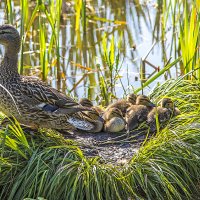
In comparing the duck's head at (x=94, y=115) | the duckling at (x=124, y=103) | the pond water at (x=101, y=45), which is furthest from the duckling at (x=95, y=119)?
the pond water at (x=101, y=45)

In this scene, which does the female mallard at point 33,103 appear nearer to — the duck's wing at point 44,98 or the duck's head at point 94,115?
the duck's wing at point 44,98

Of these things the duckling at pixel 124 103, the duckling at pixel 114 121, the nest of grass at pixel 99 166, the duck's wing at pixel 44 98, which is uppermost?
the duck's wing at pixel 44 98

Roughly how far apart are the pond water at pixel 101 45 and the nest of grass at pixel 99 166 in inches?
77.0

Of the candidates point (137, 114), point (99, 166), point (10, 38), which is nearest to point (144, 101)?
point (137, 114)

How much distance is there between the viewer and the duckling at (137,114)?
577 cm

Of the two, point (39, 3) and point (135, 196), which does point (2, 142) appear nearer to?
point (135, 196)

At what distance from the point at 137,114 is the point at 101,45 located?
3.79 metres

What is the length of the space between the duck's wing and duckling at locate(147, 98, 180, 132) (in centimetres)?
58

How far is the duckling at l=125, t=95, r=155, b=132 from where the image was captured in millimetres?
5773

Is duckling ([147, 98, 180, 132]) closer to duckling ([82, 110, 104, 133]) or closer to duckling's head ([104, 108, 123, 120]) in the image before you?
duckling's head ([104, 108, 123, 120])

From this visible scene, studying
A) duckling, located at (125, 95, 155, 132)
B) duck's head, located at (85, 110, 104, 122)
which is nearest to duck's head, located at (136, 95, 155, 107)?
duckling, located at (125, 95, 155, 132)

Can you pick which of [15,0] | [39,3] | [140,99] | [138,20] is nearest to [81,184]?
[140,99]

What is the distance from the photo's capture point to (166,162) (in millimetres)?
5137

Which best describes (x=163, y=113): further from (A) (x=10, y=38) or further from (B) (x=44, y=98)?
(A) (x=10, y=38)
